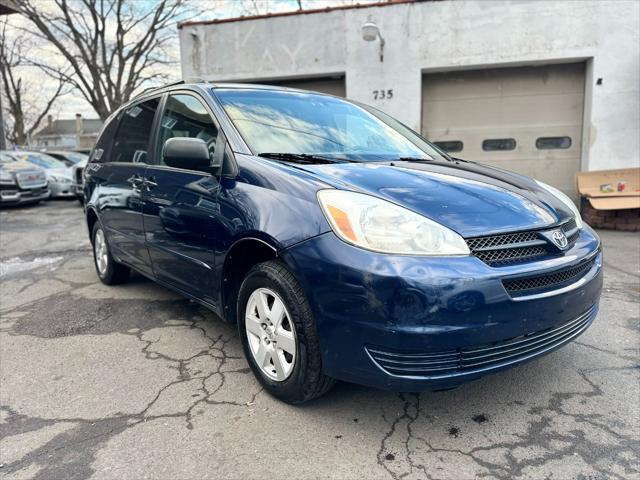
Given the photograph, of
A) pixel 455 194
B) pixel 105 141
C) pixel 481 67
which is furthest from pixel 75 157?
pixel 455 194

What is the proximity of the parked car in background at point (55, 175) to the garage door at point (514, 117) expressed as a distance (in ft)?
34.2

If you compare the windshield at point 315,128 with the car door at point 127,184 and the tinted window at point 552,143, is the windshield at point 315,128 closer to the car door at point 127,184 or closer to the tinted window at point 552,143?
the car door at point 127,184

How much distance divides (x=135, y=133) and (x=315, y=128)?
1.79m

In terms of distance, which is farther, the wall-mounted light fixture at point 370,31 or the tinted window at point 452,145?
the tinted window at point 452,145

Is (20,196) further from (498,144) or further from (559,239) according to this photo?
A: (559,239)

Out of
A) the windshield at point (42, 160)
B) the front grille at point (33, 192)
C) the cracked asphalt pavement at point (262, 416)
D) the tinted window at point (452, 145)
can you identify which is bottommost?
the cracked asphalt pavement at point (262, 416)

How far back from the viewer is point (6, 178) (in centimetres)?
1171

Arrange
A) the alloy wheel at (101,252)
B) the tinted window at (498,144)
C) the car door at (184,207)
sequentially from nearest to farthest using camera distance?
the car door at (184,207)
the alloy wheel at (101,252)
the tinted window at (498,144)

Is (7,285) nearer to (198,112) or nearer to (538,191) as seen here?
(198,112)

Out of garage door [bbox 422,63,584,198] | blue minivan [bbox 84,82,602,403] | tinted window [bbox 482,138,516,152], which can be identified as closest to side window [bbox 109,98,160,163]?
blue minivan [bbox 84,82,602,403]

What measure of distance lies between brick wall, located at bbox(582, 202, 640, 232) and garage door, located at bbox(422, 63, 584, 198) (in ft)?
5.74

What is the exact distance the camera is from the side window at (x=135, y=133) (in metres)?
3.76

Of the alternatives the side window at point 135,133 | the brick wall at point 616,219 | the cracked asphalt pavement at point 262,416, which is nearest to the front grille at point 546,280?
the cracked asphalt pavement at point 262,416

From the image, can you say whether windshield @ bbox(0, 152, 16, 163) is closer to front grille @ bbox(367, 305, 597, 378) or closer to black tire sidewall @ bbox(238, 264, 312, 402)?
black tire sidewall @ bbox(238, 264, 312, 402)
